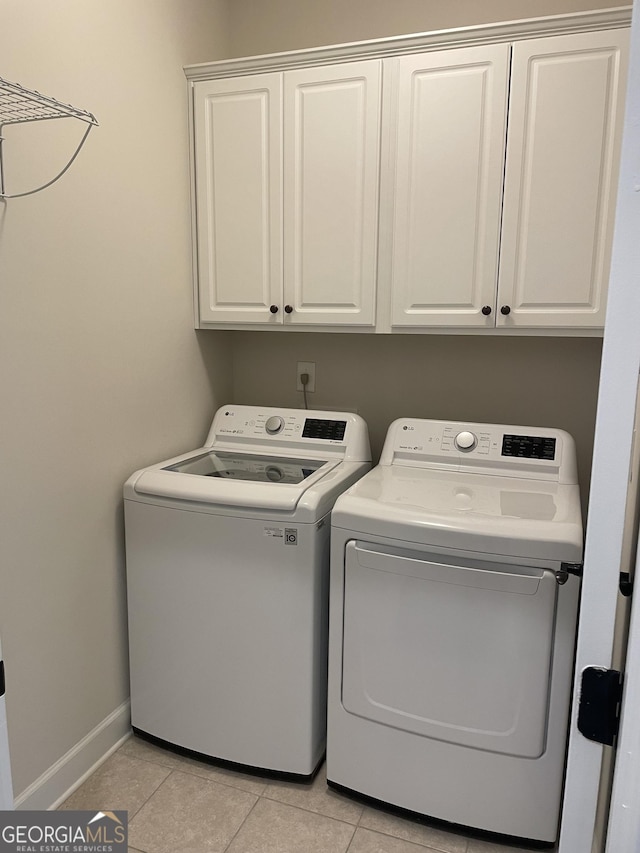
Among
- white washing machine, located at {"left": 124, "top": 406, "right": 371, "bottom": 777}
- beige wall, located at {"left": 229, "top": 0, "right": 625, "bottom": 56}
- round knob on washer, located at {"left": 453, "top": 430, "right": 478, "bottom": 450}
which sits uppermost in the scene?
beige wall, located at {"left": 229, "top": 0, "right": 625, "bottom": 56}

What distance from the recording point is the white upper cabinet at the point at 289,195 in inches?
80.0

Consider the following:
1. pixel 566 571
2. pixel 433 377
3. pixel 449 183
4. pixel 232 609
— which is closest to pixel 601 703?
pixel 566 571

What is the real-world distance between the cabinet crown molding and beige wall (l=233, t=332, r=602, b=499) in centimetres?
95

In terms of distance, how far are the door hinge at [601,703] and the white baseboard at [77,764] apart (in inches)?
63.6

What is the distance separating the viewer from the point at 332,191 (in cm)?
208

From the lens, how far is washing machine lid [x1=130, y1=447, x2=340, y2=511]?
5.82ft

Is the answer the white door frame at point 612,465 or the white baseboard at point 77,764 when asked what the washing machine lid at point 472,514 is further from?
the white baseboard at point 77,764

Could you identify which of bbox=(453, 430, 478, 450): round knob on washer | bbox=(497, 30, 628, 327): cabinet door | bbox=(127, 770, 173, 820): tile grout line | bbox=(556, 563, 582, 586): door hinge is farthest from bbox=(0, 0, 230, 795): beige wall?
bbox=(556, 563, 582, 586): door hinge

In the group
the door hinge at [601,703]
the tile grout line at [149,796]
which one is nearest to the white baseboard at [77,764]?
the tile grout line at [149,796]

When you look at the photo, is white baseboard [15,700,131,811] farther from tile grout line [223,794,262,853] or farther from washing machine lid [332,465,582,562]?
washing machine lid [332,465,582,562]

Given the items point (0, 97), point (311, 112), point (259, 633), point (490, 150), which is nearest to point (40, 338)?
point (0, 97)

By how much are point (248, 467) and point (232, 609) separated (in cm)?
50

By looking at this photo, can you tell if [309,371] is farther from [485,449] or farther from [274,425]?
[485,449]

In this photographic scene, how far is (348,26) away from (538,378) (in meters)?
1.50
